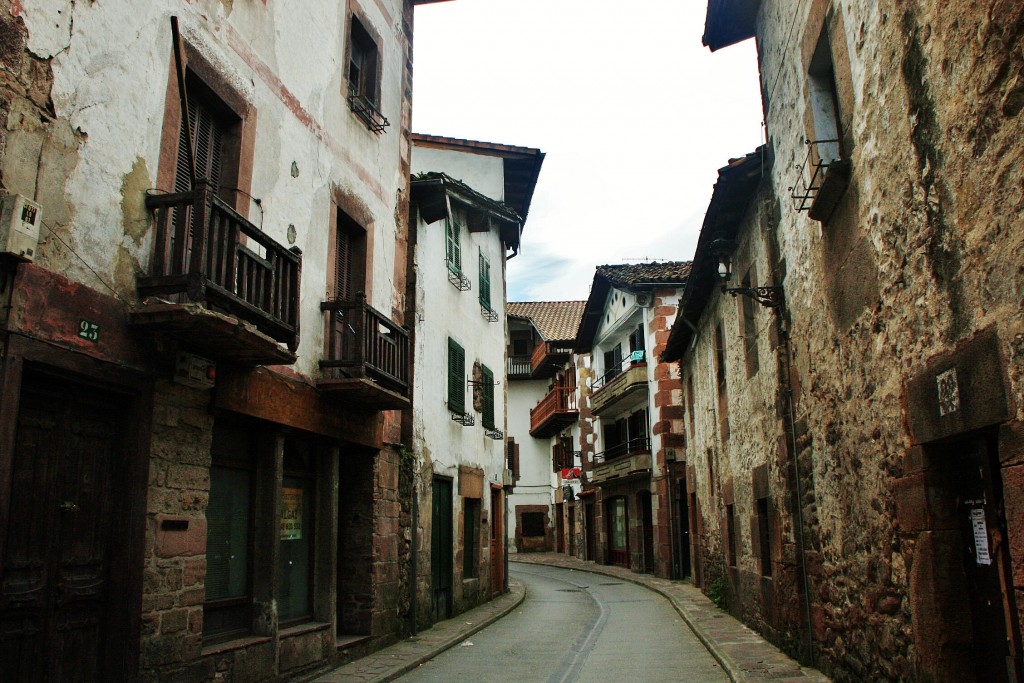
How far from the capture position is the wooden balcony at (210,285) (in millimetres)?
6168

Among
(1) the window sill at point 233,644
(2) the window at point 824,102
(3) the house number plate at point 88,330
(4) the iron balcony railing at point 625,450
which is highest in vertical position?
(2) the window at point 824,102

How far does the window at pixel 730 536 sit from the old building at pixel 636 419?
29.0 ft

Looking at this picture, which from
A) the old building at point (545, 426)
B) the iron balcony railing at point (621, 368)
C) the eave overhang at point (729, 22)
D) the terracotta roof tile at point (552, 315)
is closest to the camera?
the eave overhang at point (729, 22)

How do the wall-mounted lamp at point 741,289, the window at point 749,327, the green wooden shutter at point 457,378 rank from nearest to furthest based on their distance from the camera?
the wall-mounted lamp at point 741,289 → the window at point 749,327 → the green wooden shutter at point 457,378

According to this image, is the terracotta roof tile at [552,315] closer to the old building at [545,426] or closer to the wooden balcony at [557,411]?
the old building at [545,426]

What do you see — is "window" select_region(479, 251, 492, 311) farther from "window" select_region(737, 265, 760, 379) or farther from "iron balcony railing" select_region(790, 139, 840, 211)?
"iron balcony railing" select_region(790, 139, 840, 211)

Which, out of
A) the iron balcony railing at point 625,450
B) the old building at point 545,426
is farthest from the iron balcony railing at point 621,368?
the old building at point 545,426

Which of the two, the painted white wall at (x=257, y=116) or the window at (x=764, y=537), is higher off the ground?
the painted white wall at (x=257, y=116)

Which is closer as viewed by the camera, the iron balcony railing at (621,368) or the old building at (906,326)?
the old building at (906,326)

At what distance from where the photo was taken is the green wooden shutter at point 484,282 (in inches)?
710

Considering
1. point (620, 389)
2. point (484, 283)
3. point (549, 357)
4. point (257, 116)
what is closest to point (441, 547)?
point (484, 283)

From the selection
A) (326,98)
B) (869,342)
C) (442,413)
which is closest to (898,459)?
(869,342)

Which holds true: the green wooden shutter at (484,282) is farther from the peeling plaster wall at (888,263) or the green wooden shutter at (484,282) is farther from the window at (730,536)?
the peeling plaster wall at (888,263)

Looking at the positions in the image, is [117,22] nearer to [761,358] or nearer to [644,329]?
[761,358]
